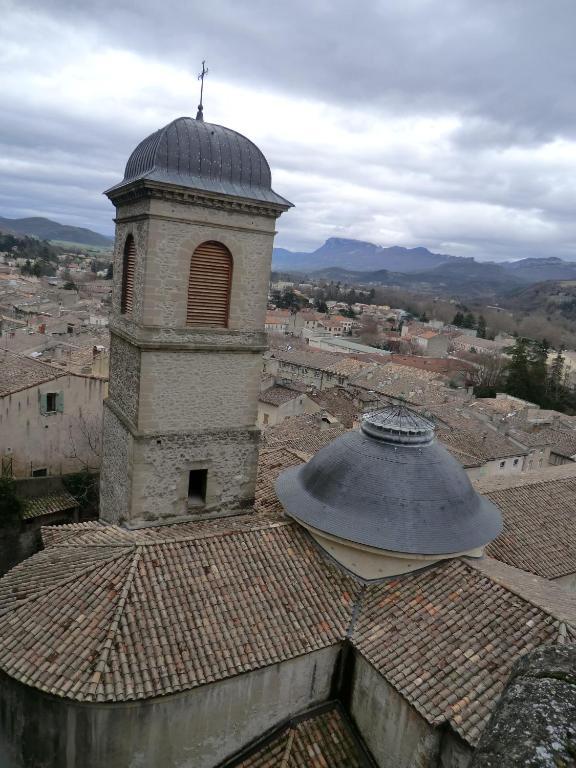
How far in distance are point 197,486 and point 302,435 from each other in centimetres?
1340

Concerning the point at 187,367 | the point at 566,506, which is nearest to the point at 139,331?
the point at 187,367

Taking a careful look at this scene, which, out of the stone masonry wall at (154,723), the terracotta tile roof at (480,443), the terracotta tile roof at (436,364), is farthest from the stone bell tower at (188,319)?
the terracotta tile roof at (436,364)

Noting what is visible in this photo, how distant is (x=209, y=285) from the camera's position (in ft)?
49.0

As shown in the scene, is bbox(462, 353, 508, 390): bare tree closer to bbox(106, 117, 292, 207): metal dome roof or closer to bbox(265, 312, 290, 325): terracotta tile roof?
bbox(265, 312, 290, 325): terracotta tile roof

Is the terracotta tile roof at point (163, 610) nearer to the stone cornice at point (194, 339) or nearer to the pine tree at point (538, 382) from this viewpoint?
the stone cornice at point (194, 339)

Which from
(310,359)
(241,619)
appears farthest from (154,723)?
(310,359)

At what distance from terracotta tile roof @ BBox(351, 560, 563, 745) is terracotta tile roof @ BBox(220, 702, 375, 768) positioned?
2.03 meters

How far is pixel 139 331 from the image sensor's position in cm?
1419

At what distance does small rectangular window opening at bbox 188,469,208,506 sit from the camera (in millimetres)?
16000

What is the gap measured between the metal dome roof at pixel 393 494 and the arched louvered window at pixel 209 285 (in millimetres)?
4821

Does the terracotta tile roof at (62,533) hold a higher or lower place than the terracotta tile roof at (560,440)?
higher

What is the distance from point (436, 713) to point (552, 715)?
307 inches

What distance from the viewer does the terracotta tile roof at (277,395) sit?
4427cm

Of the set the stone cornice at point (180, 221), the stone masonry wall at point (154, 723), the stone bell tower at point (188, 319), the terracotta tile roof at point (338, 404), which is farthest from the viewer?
the terracotta tile roof at point (338, 404)
